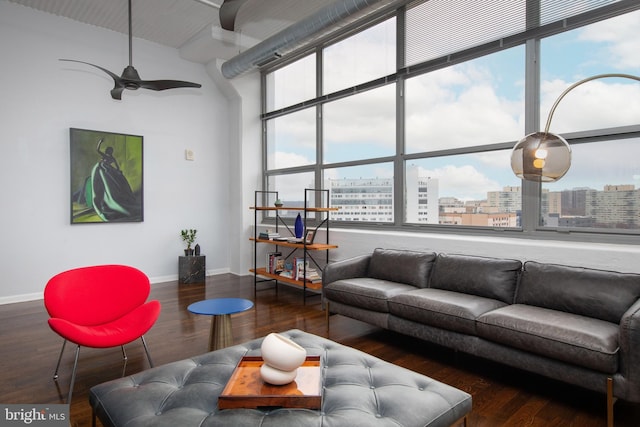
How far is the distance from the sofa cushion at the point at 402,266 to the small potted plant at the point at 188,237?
3247 millimetres

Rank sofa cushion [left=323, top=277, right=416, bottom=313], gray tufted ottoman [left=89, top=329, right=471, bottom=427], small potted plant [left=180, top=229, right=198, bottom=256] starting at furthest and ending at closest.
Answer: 1. small potted plant [left=180, top=229, right=198, bottom=256]
2. sofa cushion [left=323, top=277, right=416, bottom=313]
3. gray tufted ottoman [left=89, top=329, right=471, bottom=427]

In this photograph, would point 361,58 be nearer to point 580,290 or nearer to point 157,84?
point 157,84

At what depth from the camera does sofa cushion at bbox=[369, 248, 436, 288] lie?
344 centimetres

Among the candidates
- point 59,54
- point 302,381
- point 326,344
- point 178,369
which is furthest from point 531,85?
point 59,54

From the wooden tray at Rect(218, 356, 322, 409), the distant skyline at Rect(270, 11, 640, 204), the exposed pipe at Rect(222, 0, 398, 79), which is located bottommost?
the wooden tray at Rect(218, 356, 322, 409)

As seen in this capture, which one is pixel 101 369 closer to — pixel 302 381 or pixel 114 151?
pixel 302 381

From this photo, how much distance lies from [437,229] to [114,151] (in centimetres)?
446

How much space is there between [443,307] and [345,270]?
3.89 ft

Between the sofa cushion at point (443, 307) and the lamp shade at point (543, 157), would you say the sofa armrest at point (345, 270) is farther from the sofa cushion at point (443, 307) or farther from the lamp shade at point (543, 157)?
the lamp shade at point (543, 157)

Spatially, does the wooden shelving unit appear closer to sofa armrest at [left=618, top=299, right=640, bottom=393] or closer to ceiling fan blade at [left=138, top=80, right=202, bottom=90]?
ceiling fan blade at [left=138, top=80, right=202, bottom=90]

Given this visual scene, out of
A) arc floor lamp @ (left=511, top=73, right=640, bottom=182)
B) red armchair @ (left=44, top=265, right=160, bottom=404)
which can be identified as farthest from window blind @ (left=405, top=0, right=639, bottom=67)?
red armchair @ (left=44, top=265, right=160, bottom=404)

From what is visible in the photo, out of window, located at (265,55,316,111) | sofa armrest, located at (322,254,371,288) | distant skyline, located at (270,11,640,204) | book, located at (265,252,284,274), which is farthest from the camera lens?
window, located at (265,55,316,111)

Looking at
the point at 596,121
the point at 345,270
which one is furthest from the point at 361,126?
the point at 596,121

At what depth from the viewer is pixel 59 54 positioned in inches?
194
